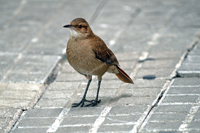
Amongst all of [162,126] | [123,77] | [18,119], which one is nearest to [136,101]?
[123,77]

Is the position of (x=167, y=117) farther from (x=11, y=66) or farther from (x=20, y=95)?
(x=11, y=66)

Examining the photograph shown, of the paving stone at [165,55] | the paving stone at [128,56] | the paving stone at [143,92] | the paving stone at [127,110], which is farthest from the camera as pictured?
the paving stone at [128,56]

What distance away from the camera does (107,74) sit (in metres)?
7.19

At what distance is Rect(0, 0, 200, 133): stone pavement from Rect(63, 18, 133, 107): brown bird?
49 centimetres

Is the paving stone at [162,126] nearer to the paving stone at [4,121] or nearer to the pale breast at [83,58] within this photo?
the pale breast at [83,58]

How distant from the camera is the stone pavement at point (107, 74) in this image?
18.1ft

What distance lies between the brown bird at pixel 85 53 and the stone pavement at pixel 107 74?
1.60 ft

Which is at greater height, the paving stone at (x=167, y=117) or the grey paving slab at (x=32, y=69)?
the paving stone at (x=167, y=117)

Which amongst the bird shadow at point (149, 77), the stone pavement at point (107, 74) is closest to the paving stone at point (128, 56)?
the stone pavement at point (107, 74)

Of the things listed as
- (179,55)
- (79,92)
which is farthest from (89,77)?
(179,55)

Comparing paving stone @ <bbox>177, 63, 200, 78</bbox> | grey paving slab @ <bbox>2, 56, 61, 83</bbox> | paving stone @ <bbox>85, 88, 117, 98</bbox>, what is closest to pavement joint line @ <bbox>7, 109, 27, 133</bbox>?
paving stone @ <bbox>85, 88, 117, 98</bbox>

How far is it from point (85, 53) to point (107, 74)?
1.39 meters

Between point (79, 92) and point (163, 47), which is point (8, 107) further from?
point (163, 47)

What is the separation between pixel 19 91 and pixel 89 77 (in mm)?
1168
